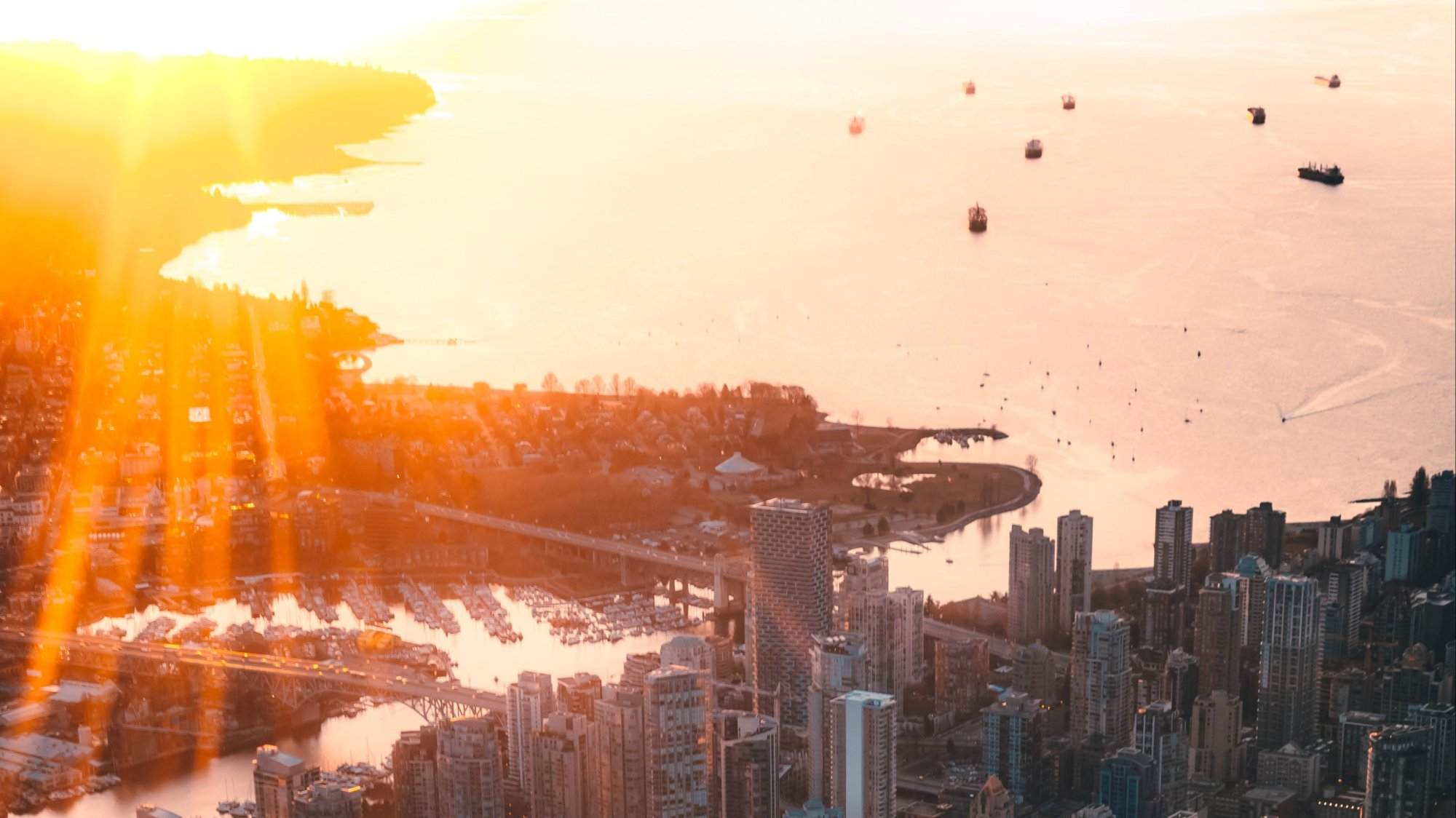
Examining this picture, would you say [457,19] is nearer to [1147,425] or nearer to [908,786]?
[1147,425]

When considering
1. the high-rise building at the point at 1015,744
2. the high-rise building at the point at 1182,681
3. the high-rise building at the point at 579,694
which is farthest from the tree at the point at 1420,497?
the high-rise building at the point at 579,694

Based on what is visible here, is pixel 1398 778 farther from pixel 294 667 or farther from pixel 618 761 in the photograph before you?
pixel 294 667

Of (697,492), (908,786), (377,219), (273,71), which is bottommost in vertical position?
(908,786)

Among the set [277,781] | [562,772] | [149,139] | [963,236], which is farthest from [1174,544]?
[149,139]

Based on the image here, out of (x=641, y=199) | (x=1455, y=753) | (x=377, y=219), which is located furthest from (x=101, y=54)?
(x=1455, y=753)

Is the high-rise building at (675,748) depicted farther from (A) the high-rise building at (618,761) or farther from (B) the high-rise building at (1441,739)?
(B) the high-rise building at (1441,739)

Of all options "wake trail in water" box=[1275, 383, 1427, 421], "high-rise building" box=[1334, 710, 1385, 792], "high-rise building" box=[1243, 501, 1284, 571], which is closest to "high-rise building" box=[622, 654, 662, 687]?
"high-rise building" box=[1334, 710, 1385, 792]
